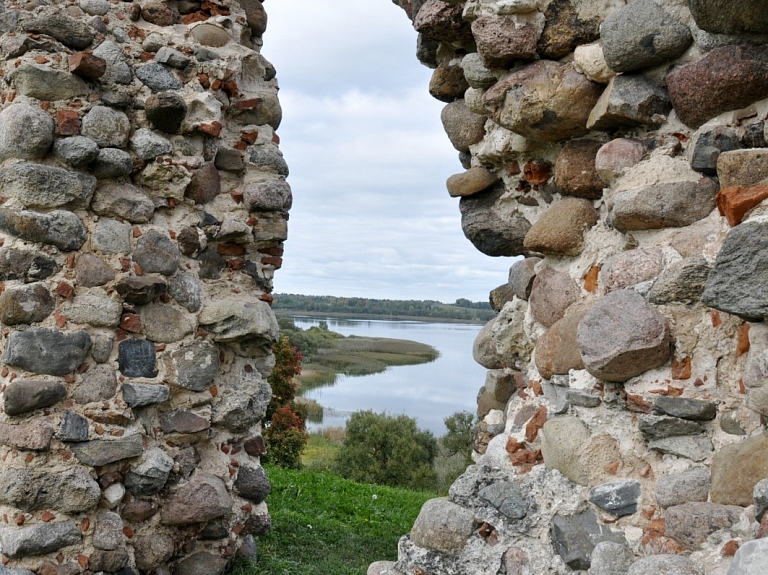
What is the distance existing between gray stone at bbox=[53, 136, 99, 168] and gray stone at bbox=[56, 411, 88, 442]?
1052 mm

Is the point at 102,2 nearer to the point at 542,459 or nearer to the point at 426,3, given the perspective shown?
the point at 426,3

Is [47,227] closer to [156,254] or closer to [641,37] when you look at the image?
[156,254]

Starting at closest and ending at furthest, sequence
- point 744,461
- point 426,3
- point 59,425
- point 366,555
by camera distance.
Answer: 1. point 744,461
2. point 426,3
3. point 59,425
4. point 366,555

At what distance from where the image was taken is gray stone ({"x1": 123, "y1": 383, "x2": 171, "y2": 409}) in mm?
2984

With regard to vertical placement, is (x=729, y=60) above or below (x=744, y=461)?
above

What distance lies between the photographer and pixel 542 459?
1.88 metres

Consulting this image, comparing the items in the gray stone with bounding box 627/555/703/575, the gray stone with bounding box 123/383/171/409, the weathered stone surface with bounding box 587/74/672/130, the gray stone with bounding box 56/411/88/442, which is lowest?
the gray stone with bounding box 56/411/88/442

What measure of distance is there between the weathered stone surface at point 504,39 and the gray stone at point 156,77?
6.05ft

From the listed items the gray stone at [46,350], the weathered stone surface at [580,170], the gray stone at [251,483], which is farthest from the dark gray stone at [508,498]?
the gray stone at [251,483]

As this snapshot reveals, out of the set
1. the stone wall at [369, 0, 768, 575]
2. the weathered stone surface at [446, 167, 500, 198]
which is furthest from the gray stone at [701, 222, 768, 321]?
the weathered stone surface at [446, 167, 500, 198]

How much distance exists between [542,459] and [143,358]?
1.94m

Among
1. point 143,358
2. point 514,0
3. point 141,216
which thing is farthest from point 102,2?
point 514,0

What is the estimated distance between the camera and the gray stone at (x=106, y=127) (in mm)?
3010

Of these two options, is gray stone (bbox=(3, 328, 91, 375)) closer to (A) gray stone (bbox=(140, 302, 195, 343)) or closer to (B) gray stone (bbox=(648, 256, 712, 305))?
(A) gray stone (bbox=(140, 302, 195, 343))
